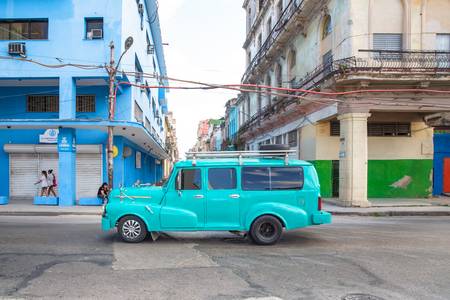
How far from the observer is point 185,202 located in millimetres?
8609

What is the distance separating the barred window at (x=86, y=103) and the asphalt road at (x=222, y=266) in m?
11.0

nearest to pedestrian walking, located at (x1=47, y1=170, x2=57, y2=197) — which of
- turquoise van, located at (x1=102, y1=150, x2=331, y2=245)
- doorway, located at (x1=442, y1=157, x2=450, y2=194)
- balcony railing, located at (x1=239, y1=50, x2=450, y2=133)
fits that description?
turquoise van, located at (x1=102, y1=150, x2=331, y2=245)

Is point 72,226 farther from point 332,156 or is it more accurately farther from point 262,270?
point 332,156

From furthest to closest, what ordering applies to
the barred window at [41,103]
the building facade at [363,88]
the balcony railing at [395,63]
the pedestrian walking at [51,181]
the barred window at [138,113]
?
the barred window at [138,113], the barred window at [41,103], the pedestrian walking at [51,181], the building facade at [363,88], the balcony railing at [395,63]

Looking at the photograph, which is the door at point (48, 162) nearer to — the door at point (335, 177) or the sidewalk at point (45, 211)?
the sidewalk at point (45, 211)

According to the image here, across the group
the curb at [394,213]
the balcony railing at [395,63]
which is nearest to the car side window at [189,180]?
the curb at [394,213]

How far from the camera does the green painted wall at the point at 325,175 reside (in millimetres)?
20156

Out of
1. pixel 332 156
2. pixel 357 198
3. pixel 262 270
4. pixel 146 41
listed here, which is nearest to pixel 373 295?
pixel 262 270

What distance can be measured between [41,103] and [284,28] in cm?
1482

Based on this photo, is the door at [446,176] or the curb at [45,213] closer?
the curb at [45,213]

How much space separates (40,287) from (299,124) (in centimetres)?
1899

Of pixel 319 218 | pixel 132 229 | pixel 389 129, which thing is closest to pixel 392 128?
pixel 389 129

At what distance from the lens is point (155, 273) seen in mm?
6152

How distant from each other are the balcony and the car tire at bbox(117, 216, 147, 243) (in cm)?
1581
